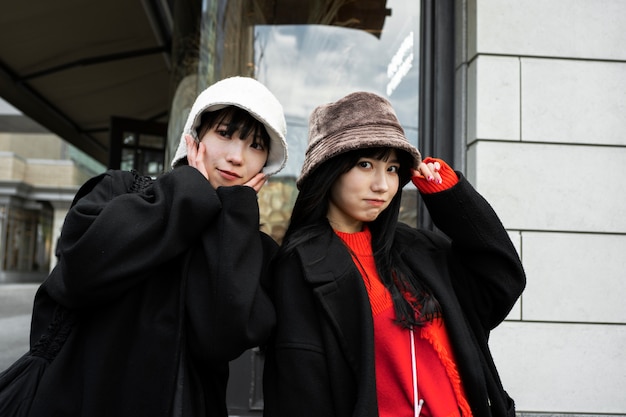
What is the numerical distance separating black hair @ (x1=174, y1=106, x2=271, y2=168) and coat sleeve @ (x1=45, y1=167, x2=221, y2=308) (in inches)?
8.0

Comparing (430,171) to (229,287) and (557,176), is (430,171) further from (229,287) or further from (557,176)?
(557,176)

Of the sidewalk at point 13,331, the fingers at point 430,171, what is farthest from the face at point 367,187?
the sidewalk at point 13,331

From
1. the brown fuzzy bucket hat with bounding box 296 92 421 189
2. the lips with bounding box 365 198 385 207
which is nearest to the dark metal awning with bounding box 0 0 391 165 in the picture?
the brown fuzzy bucket hat with bounding box 296 92 421 189

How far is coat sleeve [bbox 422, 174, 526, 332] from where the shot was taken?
162 cm

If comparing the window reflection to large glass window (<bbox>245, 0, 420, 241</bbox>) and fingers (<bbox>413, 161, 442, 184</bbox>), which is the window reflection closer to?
large glass window (<bbox>245, 0, 420, 241</bbox>)

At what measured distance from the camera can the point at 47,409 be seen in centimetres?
122

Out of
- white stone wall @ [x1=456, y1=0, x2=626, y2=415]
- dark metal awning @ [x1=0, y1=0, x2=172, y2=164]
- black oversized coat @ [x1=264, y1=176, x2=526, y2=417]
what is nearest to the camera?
black oversized coat @ [x1=264, y1=176, x2=526, y2=417]

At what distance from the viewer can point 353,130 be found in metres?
1.53

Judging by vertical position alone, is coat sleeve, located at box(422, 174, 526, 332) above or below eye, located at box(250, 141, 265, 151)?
below

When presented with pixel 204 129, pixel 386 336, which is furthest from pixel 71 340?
pixel 386 336

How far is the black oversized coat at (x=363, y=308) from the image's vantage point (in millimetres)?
1385

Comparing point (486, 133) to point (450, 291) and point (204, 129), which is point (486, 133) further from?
point (204, 129)

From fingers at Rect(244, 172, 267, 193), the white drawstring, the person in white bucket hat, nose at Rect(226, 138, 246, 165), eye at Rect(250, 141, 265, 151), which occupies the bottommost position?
the white drawstring

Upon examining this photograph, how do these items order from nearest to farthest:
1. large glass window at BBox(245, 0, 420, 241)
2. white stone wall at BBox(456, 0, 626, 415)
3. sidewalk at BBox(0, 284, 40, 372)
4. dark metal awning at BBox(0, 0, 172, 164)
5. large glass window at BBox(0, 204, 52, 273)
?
white stone wall at BBox(456, 0, 626, 415)
large glass window at BBox(245, 0, 420, 241)
sidewalk at BBox(0, 284, 40, 372)
dark metal awning at BBox(0, 0, 172, 164)
large glass window at BBox(0, 204, 52, 273)
